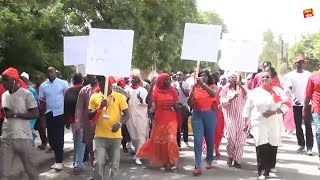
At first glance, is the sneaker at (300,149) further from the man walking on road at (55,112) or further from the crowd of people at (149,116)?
the man walking on road at (55,112)

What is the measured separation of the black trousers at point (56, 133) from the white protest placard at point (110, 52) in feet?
8.53

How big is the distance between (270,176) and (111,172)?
2.90m

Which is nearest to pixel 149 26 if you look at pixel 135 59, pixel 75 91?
pixel 135 59

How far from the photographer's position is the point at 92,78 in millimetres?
8172

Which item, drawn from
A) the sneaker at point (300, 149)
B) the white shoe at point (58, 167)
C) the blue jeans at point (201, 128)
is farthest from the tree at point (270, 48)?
the white shoe at point (58, 167)

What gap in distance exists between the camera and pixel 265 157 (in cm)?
798

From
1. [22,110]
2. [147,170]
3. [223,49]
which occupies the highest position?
[223,49]

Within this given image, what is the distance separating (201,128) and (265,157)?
1283mm

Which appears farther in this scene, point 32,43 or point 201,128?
point 32,43

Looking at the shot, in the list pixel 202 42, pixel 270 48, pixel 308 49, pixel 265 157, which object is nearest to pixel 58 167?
pixel 202 42

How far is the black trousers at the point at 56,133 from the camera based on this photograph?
29.6ft

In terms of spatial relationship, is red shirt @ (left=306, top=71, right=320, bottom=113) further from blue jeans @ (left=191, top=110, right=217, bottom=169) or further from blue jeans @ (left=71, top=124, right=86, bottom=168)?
blue jeans @ (left=71, top=124, right=86, bottom=168)

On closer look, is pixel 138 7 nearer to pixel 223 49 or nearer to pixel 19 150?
pixel 223 49

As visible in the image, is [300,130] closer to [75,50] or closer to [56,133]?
[75,50]
